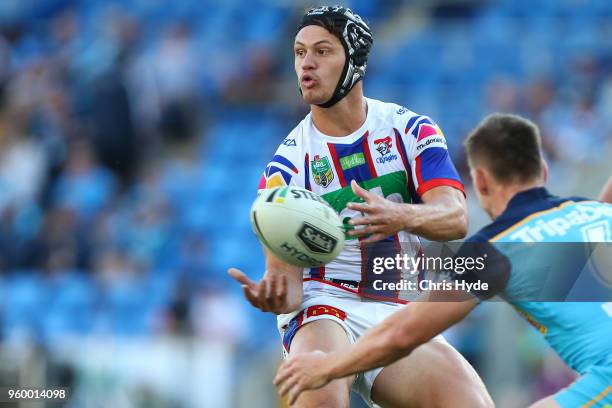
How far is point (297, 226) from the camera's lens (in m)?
6.04

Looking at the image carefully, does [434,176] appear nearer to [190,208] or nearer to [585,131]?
[585,131]

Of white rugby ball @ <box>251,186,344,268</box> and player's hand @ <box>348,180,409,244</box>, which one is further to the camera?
white rugby ball @ <box>251,186,344,268</box>

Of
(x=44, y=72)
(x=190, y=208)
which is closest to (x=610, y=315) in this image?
(x=190, y=208)

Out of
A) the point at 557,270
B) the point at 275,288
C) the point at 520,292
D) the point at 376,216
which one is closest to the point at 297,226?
the point at 376,216

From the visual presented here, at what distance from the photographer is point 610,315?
5.42 m

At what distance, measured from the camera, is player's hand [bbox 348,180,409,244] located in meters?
5.81

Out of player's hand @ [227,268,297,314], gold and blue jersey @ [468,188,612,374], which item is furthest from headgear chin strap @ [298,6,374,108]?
gold and blue jersey @ [468,188,612,374]

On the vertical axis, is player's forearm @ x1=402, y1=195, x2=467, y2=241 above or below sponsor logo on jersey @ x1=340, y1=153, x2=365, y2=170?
below

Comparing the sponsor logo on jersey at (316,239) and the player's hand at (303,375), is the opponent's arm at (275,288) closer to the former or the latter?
the sponsor logo on jersey at (316,239)

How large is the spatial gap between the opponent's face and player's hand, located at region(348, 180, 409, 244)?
1.04 metres

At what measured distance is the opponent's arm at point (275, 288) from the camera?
6.36 m

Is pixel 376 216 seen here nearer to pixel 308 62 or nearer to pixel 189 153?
pixel 308 62

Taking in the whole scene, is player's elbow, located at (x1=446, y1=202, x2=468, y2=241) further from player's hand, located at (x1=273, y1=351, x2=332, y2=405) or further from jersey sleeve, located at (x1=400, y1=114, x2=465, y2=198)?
player's hand, located at (x1=273, y1=351, x2=332, y2=405)

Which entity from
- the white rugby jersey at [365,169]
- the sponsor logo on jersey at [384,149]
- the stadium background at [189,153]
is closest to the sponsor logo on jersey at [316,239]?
the white rugby jersey at [365,169]
